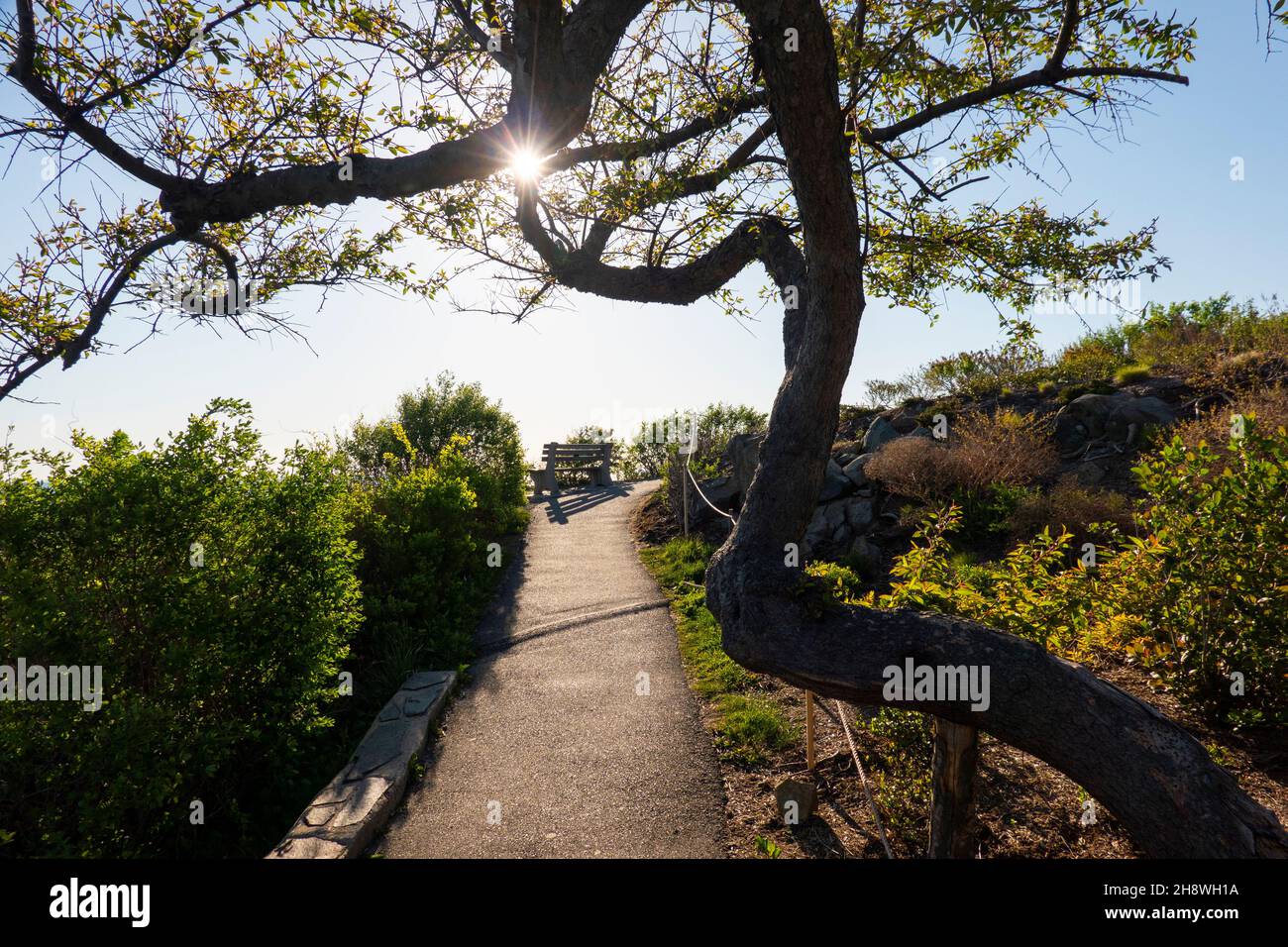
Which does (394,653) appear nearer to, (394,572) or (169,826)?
(394,572)

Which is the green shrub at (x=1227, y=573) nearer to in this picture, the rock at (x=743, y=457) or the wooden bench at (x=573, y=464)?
the rock at (x=743, y=457)

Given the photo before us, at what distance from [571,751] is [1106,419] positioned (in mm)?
10891

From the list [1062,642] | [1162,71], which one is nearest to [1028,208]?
[1162,71]

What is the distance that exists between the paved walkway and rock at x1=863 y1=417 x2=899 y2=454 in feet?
19.2

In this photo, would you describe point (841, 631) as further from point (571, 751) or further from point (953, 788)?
point (571, 751)

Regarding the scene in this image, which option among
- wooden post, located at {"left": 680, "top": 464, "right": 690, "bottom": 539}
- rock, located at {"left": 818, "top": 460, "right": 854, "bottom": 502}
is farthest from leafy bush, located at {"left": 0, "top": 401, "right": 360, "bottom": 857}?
rock, located at {"left": 818, "top": 460, "right": 854, "bottom": 502}

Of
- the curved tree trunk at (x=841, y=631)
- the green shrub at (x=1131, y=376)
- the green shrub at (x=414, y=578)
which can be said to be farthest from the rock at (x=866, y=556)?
the green shrub at (x=1131, y=376)

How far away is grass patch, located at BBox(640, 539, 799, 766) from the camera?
5.30 metres

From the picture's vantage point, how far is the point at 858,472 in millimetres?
11008

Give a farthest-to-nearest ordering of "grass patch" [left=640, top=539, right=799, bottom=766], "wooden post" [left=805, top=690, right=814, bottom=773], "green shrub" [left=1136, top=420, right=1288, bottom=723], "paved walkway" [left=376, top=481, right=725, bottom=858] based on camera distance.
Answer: "grass patch" [left=640, top=539, right=799, bottom=766], "wooden post" [left=805, top=690, right=814, bottom=773], "paved walkway" [left=376, top=481, right=725, bottom=858], "green shrub" [left=1136, top=420, right=1288, bottom=723]

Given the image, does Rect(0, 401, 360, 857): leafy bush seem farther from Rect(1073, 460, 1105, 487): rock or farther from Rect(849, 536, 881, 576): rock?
Rect(1073, 460, 1105, 487): rock

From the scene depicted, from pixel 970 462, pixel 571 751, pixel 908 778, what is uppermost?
pixel 970 462

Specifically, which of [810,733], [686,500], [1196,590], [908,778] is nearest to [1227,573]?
[1196,590]

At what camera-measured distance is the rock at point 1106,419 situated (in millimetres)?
10352
